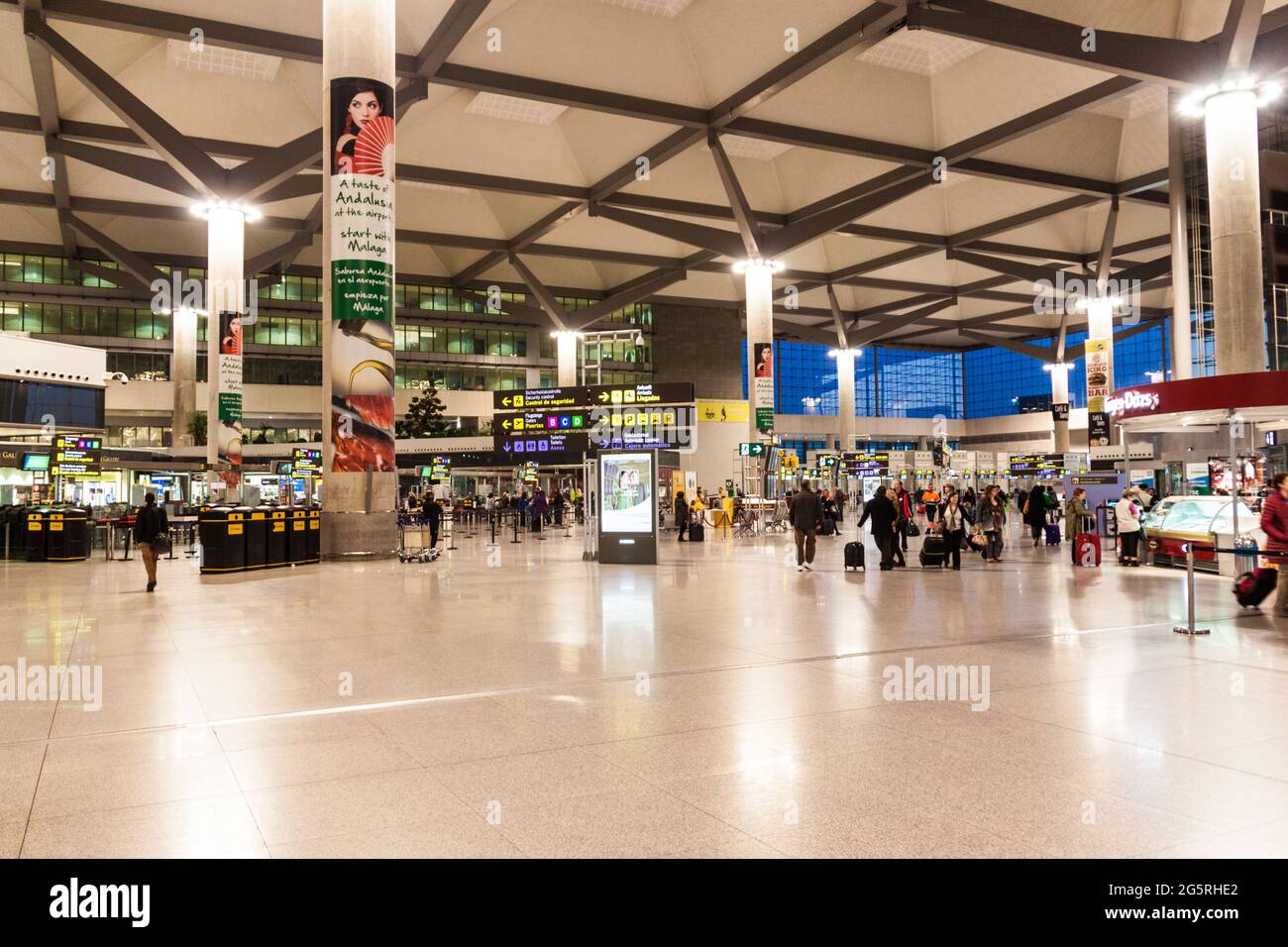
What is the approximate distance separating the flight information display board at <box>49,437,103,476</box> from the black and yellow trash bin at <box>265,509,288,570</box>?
11053 millimetres

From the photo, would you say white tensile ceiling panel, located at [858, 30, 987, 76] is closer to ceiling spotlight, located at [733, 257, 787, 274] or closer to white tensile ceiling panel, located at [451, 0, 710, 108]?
white tensile ceiling panel, located at [451, 0, 710, 108]

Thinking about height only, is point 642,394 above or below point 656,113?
below

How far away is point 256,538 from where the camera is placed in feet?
59.5

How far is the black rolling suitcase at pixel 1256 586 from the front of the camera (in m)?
11.0

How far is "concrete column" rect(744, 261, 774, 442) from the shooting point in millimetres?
38312

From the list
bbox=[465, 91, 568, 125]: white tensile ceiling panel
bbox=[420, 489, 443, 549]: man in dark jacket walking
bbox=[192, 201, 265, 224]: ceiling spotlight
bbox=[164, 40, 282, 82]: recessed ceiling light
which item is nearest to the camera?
bbox=[420, 489, 443, 549]: man in dark jacket walking

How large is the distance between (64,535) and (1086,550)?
22746 mm

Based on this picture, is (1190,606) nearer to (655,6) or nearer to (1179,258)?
(655,6)

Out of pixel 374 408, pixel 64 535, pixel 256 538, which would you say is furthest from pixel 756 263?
pixel 64 535

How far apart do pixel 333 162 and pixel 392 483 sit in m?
6.62

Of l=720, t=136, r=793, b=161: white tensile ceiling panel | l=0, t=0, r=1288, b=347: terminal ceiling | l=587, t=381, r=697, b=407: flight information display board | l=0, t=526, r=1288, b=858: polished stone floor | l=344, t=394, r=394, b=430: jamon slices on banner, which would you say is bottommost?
l=0, t=526, r=1288, b=858: polished stone floor

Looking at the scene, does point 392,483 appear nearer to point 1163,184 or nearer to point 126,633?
point 126,633

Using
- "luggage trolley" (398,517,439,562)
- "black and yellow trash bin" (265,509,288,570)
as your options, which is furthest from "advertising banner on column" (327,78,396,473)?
"luggage trolley" (398,517,439,562)
